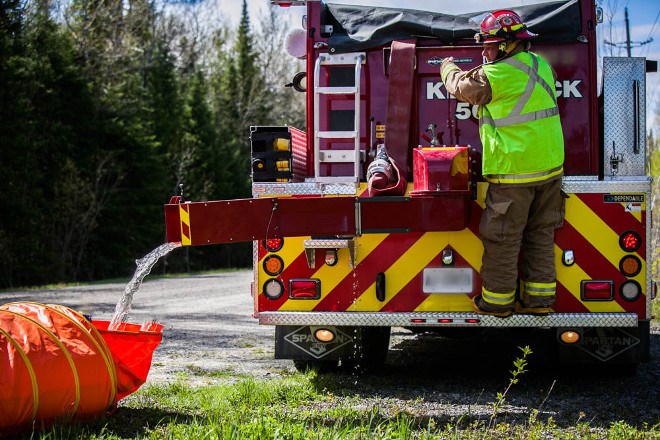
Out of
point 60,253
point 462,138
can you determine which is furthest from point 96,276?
point 462,138

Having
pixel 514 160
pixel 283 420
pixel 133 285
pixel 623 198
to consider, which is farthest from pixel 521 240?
pixel 133 285

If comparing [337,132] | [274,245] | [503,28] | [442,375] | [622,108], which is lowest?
[442,375]

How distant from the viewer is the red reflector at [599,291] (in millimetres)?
6109

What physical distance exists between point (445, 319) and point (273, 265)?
1265 mm

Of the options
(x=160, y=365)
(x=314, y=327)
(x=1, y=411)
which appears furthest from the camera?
(x=160, y=365)

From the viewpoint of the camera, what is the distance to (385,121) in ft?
21.9

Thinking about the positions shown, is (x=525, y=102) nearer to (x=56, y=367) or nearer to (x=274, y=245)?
(x=274, y=245)

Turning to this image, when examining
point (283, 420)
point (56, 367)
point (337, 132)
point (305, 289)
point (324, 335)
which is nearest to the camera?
point (56, 367)

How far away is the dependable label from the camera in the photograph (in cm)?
605

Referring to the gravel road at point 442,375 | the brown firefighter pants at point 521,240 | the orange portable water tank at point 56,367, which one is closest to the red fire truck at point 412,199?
the brown firefighter pants at point 521,240

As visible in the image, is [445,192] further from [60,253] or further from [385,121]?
[60,253]

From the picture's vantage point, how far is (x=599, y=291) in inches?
241

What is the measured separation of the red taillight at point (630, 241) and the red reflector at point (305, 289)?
2.09 meters

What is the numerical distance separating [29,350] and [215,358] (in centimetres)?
330
